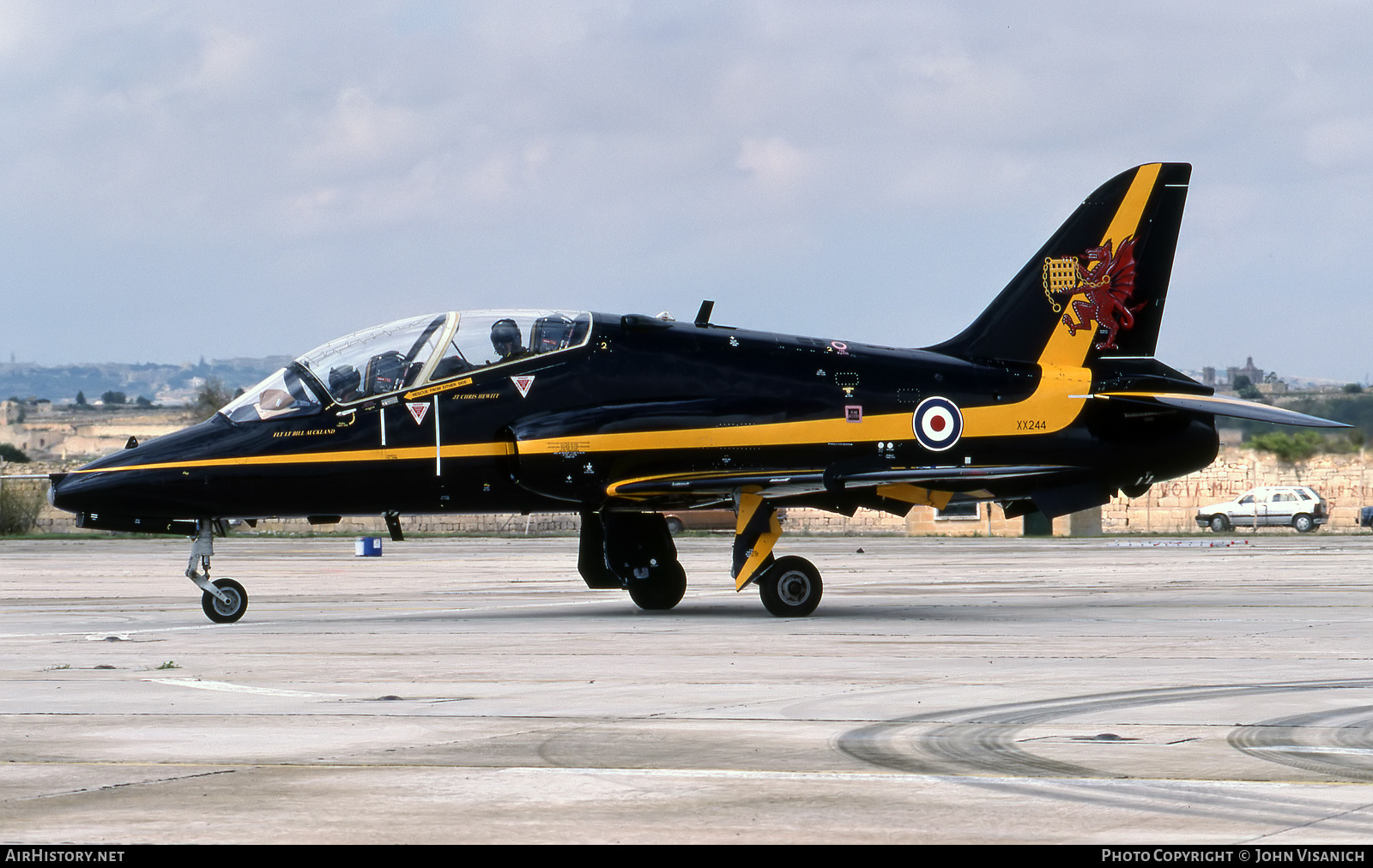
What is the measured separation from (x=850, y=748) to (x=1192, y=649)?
23.4 ft

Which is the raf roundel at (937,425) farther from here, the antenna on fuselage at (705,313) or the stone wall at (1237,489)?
the stone wall at (1237,489)

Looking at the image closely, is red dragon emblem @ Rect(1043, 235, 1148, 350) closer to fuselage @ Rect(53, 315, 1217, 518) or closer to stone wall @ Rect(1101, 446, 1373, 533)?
fuselage @ Rect(53, 315, 1217, 518)

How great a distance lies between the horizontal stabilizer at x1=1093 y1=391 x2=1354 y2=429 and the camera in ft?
66.2

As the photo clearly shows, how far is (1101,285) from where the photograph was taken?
22406 mm

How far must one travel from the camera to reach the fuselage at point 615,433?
19344mm

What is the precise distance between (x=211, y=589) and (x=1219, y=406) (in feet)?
42.5

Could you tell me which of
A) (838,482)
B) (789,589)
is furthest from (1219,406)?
(789,589)

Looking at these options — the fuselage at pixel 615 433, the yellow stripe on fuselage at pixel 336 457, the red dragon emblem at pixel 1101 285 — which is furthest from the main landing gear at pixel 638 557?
the red dragon emblem at pixel 1101 285

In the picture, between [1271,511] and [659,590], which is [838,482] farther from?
[1271,511]

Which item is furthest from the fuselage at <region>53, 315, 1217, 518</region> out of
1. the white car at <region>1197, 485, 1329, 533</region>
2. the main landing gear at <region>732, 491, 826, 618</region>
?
the white car at <region>1197, 485, 1329, 533</region>

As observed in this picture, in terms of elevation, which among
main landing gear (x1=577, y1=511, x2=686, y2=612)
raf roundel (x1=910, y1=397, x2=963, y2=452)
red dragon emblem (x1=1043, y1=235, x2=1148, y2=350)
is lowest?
main landing gear (x1=577, y1=511, x2=686, y2=612)

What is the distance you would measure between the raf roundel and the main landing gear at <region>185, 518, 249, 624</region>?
28.6 ft

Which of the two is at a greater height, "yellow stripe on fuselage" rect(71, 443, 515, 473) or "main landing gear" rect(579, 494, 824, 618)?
"yellow stripe on fuselage" rect(71, 443, 515, 473)

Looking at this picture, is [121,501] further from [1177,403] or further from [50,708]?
[1177,403]
